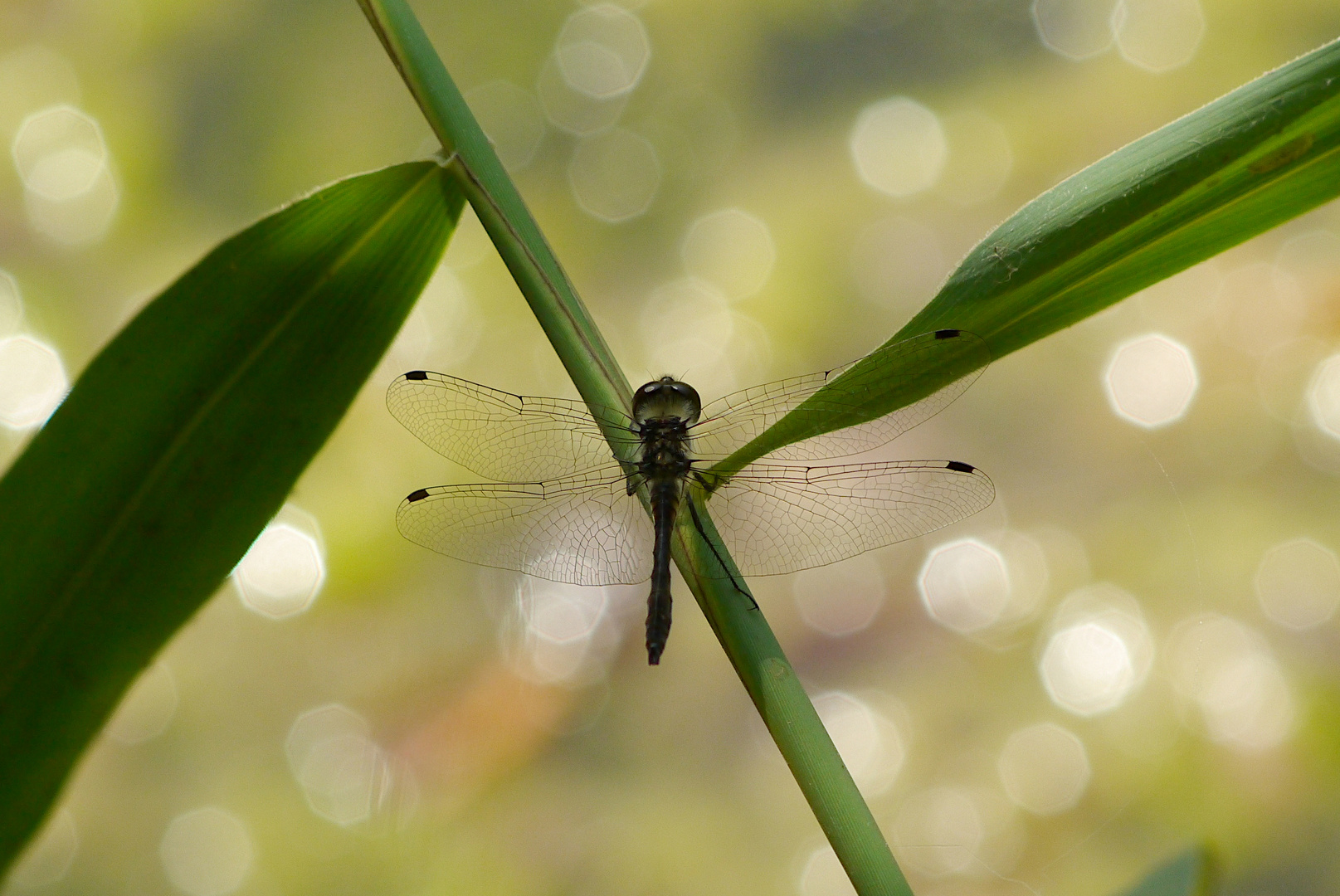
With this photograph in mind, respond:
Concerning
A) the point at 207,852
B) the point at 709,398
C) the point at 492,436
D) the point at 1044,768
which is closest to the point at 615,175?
the point at 709,398

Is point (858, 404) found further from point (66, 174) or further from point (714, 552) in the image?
point (66, 174)

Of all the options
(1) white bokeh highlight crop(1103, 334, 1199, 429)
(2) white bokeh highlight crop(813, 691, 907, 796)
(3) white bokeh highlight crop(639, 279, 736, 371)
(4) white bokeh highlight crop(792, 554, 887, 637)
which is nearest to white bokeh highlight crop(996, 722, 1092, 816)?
(2) white bokeh highlight crop(813, 691, 907, 796)

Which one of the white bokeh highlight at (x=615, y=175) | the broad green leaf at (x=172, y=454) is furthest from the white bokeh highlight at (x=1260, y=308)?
the broad green leaf at (x=172, y=454)

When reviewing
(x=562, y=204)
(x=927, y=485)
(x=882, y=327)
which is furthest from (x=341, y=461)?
(x=927, y=485)

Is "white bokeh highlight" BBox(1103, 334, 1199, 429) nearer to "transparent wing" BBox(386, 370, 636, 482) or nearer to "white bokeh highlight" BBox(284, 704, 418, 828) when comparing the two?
"transparent wing" BBox(386, 370, 636, 482)

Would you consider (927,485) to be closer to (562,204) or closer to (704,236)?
(704,236)

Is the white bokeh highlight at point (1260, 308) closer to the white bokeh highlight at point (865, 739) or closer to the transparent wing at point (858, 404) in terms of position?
the transparent wing at point (858, 404)

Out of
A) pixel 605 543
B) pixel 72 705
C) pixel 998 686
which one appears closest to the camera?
pixel 72 705
